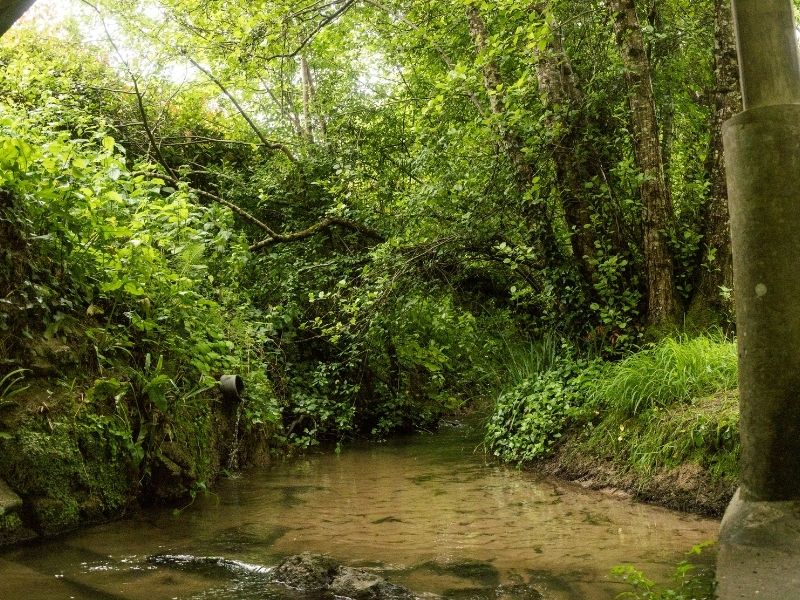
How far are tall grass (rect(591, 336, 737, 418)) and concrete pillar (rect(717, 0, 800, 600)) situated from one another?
3.13 metres

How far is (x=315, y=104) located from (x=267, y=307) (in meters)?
5.38

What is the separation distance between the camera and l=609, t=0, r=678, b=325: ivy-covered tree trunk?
7824mm

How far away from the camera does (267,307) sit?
11547 millimetres

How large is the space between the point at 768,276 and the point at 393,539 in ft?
9.92

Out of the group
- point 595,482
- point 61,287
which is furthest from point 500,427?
point 61,287

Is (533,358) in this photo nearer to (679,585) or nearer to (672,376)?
(672,376)

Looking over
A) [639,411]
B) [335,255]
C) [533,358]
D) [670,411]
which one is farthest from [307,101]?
[670,411]

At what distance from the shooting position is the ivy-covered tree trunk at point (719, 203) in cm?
746

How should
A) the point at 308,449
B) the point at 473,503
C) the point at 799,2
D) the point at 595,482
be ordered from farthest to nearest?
the point at 799,2 → the point at 308,449 → the point at 595,482 → the point at 473,503

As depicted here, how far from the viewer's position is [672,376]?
6684 millimetres

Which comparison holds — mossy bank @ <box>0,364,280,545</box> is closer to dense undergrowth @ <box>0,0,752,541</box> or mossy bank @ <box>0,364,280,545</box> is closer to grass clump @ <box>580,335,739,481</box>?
dense undergrowth @ <box>0,0,752,541</box>

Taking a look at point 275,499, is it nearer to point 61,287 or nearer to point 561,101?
point 61,287

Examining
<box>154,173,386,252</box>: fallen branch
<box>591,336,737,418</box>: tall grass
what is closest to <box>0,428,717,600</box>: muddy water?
<box>591,336,737,418</box>: tall grass

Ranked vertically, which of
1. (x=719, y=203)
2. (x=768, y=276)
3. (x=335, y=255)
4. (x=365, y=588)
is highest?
(x=335, y=255)
